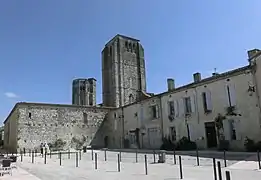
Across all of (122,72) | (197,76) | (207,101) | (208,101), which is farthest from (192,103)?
(122,72)

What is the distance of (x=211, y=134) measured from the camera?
79.7ft

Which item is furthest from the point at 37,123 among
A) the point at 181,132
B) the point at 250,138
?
the point at 250,138

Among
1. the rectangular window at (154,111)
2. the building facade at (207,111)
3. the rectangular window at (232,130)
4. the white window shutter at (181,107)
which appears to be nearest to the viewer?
the building facade at (207,111)

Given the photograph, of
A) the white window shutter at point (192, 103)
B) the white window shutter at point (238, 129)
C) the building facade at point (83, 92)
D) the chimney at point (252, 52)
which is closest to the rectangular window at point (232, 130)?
the white window shutter at point (238, 129)

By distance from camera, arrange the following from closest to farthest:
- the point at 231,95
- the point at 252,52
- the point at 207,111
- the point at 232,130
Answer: the point at 252,52, the point at 232,130, the point at 231,95, the point at 207,111

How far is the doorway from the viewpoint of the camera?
23.9 m

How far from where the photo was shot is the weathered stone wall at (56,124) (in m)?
34.8

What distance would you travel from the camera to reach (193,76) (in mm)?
29312

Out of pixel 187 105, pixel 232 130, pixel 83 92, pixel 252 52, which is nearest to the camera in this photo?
pixel 252 52

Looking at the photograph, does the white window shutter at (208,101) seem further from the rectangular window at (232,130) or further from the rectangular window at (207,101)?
the rectangular window at (232,130)

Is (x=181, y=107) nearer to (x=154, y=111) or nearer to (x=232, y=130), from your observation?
(x=154, y=111)

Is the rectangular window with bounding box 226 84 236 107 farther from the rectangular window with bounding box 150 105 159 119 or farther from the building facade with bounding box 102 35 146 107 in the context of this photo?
the building facade with bounding box 102 35 146 107

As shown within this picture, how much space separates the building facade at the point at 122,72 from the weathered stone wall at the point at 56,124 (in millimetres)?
10875

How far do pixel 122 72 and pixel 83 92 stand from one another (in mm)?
22772
